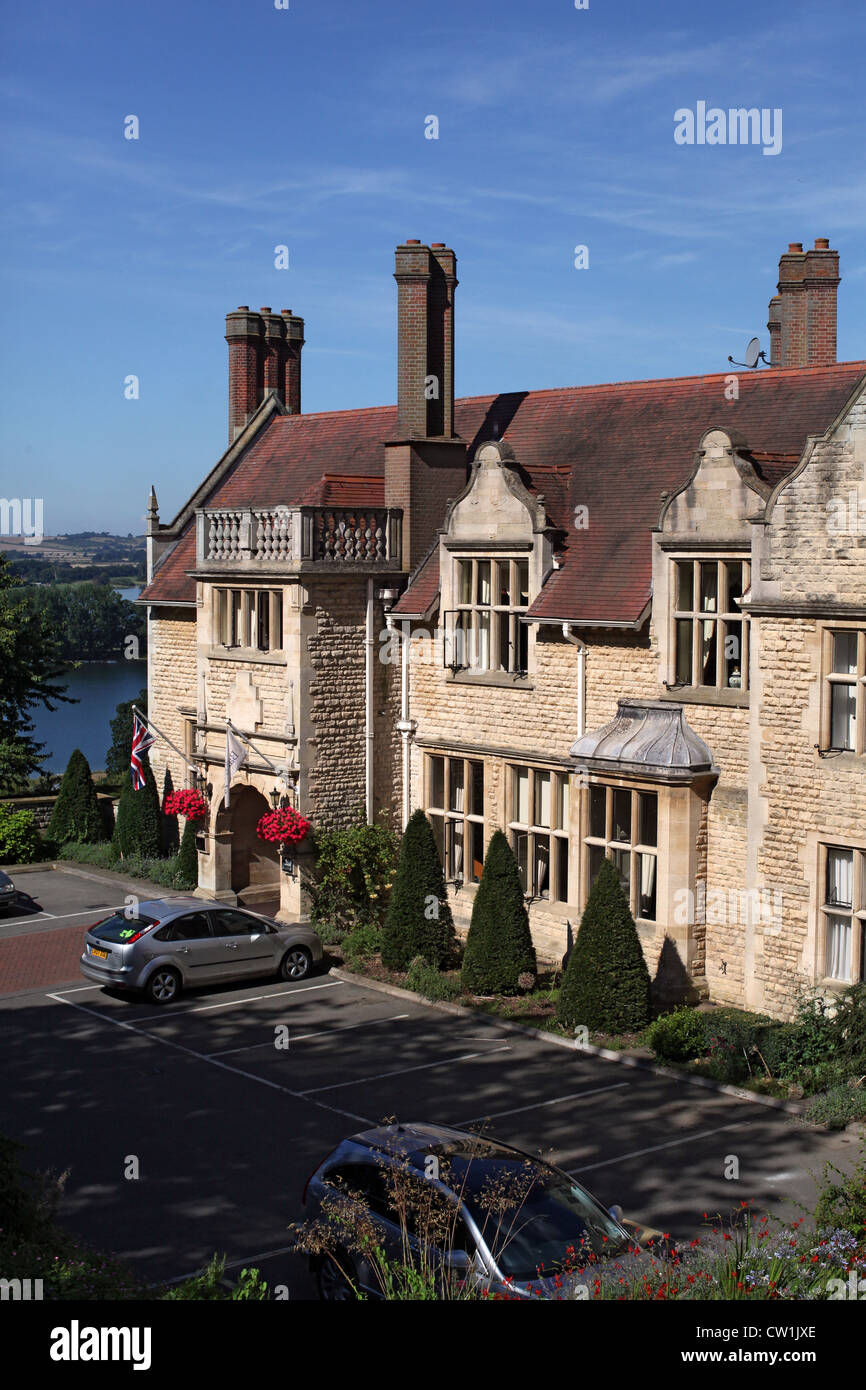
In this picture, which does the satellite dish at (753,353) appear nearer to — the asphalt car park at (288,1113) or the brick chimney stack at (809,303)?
the brick chimney stack at (809,303)

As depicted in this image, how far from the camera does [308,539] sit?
23.4m

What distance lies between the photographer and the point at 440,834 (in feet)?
78.3

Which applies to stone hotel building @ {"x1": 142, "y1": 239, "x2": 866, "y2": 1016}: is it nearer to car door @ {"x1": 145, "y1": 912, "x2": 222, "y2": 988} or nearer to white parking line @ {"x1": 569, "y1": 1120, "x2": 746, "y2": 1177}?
white parking line @ {"x1": 569, "y1": 1120, "x2": 746, "y2": 1177}

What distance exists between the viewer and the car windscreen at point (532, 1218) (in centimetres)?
982

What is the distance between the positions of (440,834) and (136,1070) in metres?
7.64

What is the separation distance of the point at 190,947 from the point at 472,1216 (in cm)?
1136

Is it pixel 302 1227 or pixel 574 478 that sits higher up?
pixel 574 478

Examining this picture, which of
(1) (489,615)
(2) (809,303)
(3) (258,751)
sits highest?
(2) (809,303)

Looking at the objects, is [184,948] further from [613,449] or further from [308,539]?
[613,449]

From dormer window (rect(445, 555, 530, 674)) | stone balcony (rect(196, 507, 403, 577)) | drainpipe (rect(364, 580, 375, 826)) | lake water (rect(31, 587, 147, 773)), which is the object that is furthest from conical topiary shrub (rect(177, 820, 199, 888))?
lake water (rect(31, 587, 147, 773))

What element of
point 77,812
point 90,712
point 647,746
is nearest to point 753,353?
point 647,746
